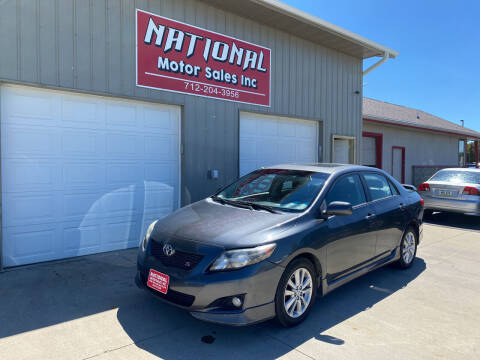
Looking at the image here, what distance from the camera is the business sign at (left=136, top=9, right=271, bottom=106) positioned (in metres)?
6.14

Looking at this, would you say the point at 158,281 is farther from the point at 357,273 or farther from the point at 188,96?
the point at 188,96

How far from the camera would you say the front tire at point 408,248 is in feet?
17.0

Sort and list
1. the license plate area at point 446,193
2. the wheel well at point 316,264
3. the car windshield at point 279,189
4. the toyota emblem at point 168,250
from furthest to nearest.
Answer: the license plate area at point 446,193
the car windshield at point 279,189
the wheel well at point 316,264
the toyota emblem at point 168,250

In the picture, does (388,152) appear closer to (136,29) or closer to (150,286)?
(136,29)

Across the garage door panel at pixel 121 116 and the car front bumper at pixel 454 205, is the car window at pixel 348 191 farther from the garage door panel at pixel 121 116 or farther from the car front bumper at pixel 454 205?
the car front bumper at pixel 454 205

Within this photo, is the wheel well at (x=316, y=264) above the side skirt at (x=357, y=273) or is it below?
above

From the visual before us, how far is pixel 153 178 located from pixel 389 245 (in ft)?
13.1

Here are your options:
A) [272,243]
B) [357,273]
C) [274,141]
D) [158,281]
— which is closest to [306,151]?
[274,141]

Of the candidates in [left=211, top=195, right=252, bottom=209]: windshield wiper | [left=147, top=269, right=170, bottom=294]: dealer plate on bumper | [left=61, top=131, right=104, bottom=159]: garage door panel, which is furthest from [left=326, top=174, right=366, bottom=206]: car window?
[left=61, top=131, right=104, bottom=159]: garage door panel

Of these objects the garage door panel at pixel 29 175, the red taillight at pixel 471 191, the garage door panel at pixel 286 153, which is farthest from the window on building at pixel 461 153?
the garage door panel at pixel 29 175

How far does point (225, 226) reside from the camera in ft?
11.4

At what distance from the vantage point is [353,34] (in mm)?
8844

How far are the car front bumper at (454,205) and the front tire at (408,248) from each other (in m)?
4.14

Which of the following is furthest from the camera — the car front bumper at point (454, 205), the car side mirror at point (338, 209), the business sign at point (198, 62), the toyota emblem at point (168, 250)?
the car front bumper at point (454, 205)
